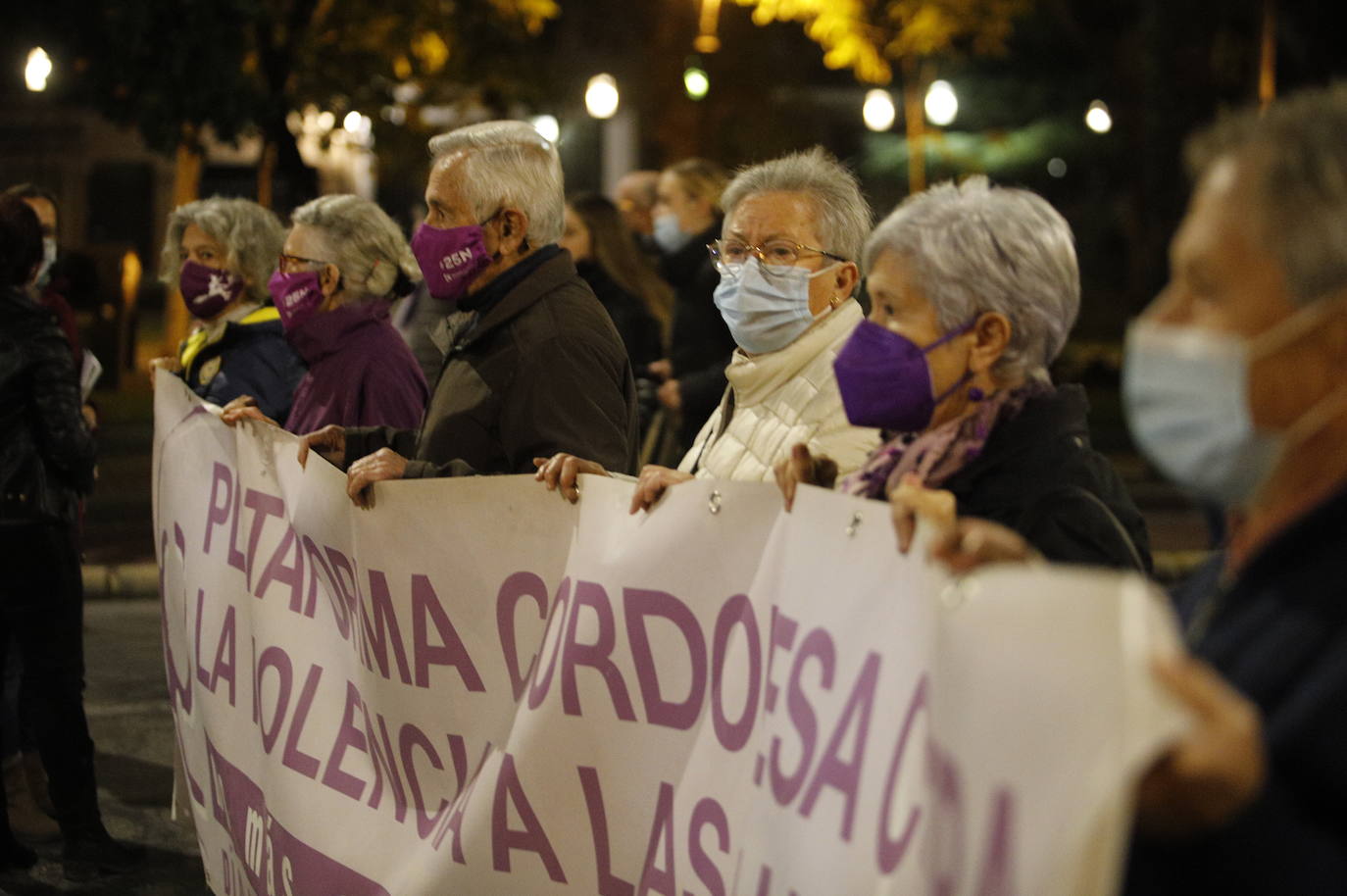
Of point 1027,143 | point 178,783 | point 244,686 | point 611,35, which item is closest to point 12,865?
point 178,783

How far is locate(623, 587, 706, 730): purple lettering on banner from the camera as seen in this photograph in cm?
325

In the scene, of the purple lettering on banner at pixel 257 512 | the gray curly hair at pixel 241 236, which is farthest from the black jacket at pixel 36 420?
the purple lettering on banner at pixel 257 512

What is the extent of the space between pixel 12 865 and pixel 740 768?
11.4ft

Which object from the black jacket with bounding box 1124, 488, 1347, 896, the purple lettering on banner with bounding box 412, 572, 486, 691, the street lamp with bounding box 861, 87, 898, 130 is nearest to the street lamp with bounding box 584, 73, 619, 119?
the street lamp with bounding box 861, 87, 898, 130

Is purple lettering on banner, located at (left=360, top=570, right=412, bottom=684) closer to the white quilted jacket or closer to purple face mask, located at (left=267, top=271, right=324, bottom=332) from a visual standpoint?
the white quilted jacket

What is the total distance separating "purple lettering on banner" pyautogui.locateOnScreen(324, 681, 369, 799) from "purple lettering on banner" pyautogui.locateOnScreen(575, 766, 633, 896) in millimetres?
861

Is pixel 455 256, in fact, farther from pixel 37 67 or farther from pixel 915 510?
pixel 37 67

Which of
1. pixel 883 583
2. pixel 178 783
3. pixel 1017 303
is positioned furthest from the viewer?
pixel 178 783

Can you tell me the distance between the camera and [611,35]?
23.0 m

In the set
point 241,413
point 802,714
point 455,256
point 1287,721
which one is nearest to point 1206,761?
point 1287,721

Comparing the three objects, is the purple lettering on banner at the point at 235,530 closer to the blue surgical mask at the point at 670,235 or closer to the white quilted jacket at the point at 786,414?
the white quilted jacket at the point at 786,414

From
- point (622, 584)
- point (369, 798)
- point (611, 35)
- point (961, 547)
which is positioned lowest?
point (369, 798)

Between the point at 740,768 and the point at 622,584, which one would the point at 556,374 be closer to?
the point at 622,584

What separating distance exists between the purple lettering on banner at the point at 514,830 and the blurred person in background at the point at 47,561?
2453mm
